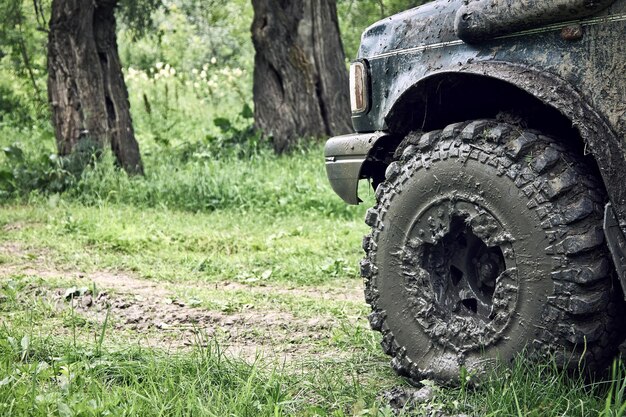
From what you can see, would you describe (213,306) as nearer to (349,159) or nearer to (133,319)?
(133,319)

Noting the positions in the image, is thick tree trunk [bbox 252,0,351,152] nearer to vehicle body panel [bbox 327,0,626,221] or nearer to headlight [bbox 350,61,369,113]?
headlight [bbox 350,61,369,113]

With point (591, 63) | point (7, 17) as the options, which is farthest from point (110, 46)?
point (591, 63)

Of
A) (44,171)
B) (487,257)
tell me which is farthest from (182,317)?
(44,171)

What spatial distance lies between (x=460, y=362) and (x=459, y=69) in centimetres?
117

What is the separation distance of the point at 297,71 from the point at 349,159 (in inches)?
321

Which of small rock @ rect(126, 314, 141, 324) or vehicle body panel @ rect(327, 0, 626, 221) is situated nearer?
vehicle body panel @ rect(327, 0, 626, 221)

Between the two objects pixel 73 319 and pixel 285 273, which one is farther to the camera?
pixel 285 273

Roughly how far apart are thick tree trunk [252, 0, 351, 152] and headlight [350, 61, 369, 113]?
309 inches

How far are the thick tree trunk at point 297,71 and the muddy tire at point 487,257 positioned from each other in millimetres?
8575

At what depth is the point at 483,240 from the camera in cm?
341

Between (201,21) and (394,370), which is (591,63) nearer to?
(394,370)

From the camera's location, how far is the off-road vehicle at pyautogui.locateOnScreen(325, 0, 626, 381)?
10.3 feet

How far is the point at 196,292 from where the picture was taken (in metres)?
6.09

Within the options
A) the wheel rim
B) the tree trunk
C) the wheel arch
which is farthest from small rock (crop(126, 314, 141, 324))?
the tree trunk
